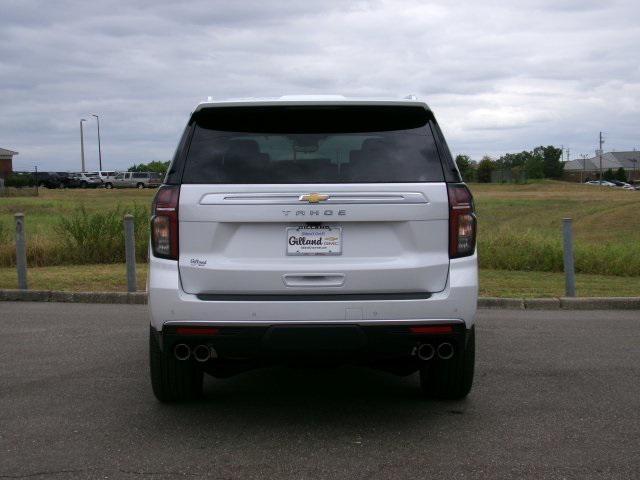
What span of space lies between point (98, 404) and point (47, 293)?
6136 mm

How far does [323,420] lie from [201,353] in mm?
944

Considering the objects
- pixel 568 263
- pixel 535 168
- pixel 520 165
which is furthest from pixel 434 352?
pixel 520 165

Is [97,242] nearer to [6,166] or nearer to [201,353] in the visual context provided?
[201,353]

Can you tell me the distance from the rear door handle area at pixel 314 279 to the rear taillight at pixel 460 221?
69 cm

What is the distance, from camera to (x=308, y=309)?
16.2ft

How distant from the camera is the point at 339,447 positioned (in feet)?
16.2

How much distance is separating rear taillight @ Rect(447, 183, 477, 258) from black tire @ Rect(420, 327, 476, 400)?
0.71m

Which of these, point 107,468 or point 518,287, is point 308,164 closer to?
point 107,468

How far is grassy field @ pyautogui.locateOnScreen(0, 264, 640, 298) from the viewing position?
12008mm

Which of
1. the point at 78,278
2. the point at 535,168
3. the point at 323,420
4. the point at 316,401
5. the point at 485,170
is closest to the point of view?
the point at 323,420

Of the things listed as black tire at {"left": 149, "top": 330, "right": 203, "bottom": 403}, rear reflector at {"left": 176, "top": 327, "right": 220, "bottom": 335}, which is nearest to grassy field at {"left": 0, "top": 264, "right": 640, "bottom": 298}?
black tire at {"left": 149, "top": 330, "right": 203, "bottom": 403}

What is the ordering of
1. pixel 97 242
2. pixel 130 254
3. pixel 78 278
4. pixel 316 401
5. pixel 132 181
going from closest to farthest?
pixel 316 401
pixel 130 254
pixel 78 278
pixel 97 242
pixel 132 181

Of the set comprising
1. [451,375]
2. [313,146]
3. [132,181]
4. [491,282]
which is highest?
[313,146]

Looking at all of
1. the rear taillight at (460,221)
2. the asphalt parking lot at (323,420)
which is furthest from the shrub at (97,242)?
the rear taillight at (460,221)
